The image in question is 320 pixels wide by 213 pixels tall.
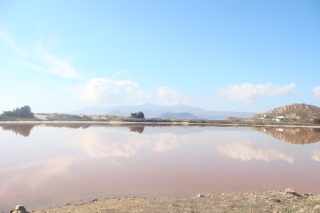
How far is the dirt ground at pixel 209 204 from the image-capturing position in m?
13.0

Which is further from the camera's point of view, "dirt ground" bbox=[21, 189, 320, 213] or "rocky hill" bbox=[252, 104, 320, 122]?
"rocky hill" bbox=[252, 104, 320, 122]

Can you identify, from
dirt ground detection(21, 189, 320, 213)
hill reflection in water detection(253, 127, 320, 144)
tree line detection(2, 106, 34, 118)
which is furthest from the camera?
tree line detection(2, 106, 34, 118)

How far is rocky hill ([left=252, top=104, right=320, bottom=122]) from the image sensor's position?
148m

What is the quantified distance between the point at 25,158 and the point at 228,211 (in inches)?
816

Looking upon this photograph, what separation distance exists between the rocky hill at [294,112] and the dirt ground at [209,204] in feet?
450

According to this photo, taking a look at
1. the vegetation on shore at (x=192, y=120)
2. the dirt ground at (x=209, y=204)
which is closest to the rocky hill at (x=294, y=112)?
the vegetation on shore at (x=192, y=120)

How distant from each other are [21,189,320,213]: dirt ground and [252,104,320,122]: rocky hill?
450 feet

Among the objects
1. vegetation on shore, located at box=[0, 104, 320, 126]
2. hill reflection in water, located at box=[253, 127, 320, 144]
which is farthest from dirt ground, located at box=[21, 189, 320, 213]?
vegetation on shore, located at box=[0, 104, 320, 126]

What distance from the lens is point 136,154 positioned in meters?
32.0

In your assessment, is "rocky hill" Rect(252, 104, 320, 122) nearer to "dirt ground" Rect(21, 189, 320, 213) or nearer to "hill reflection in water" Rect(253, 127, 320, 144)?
"hill reflection in water" Rect(253, 127, 320, 144)

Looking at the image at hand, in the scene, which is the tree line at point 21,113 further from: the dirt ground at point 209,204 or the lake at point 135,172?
the dirt ground at point 209,204

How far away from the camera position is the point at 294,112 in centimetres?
15675

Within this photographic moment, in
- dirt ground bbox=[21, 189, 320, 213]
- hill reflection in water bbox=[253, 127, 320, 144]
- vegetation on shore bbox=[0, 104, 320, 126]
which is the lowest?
dirt ground bbox=[21, 189, 320, 213]

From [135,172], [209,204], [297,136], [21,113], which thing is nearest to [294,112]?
[297,136]
